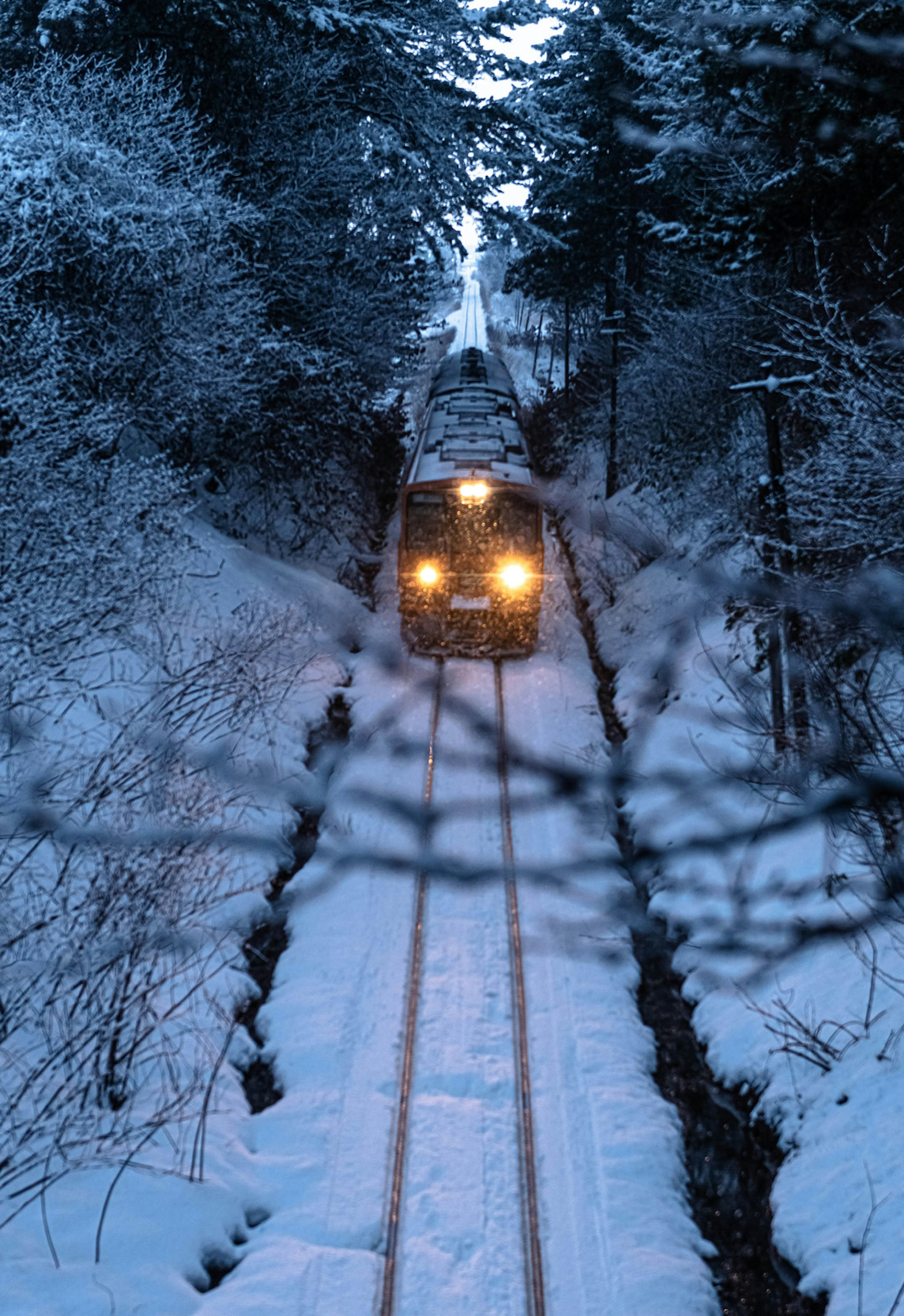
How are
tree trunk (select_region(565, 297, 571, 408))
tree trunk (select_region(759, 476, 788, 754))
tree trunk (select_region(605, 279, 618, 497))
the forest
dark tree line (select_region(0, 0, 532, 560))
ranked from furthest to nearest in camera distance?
tree trunk (select_region(565, 297, 571, 408)), tree trunk (select_region(605, 279, 618, 497)), dark tree line (select_region(0, 0, 532, 560)), the forest, tree trunk (select_region(759, 476, 788, 754))

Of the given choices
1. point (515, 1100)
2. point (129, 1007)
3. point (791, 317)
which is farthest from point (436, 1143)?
point (791, 317)

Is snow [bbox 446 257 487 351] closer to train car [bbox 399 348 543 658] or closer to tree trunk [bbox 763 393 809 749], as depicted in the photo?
train car [bbox 399 348 543 658]

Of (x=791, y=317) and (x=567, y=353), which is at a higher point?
(x=567, y=353)

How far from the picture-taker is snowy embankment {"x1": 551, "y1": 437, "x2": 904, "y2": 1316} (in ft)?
7.61

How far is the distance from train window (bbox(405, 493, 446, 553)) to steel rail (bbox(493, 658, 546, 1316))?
19.0 ft

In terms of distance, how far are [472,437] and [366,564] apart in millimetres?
4816

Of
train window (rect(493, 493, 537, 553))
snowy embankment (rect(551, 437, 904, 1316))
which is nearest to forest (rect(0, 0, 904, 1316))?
snowy embankment (rect(551, 437, 904, 1316))

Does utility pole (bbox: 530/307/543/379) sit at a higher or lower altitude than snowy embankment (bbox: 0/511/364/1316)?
higher

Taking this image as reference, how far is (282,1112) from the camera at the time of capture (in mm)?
8227

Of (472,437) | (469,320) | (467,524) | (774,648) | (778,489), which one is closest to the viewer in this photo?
(774,648)

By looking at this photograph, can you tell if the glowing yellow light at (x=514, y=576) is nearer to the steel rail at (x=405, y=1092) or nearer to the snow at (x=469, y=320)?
the steel rail at (x=405, y=1092)

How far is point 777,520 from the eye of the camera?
34.1 ft

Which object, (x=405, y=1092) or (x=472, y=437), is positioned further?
(x=472, y=437)

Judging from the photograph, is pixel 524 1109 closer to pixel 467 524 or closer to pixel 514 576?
pixel 514 576
